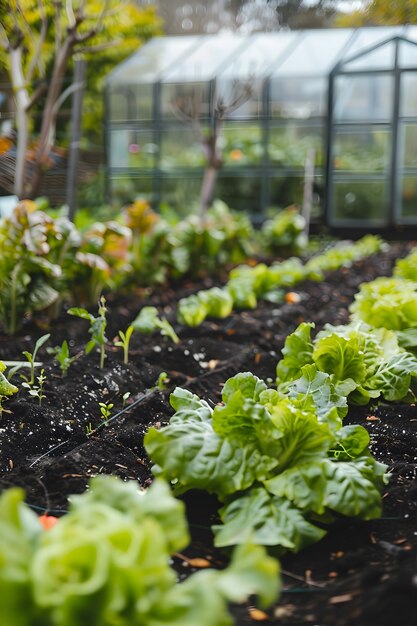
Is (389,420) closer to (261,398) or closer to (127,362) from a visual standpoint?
(261,398)

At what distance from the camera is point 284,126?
33.6 feet

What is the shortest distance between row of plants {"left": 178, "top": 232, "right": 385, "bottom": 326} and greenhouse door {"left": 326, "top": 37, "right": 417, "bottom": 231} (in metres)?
2.56

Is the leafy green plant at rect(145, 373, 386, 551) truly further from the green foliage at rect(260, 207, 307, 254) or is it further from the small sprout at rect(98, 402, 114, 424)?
the green foliage at rect(260, 207, 307, 254)

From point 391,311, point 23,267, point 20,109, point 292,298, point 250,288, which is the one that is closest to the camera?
point 391,311

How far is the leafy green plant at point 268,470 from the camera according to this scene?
1.92 m

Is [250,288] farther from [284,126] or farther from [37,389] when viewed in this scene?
[284,126]

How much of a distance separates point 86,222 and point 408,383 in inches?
253

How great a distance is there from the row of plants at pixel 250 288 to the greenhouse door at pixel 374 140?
101 inches

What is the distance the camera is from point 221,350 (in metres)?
3.94

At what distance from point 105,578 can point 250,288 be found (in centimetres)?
406

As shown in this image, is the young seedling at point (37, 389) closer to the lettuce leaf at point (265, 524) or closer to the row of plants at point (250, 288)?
the lettuce leaf at point (265, 524)

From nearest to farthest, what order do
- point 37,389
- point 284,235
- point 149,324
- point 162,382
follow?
1. point 37,389
2. point 162,382
3. point 149,324
4. point 284,235

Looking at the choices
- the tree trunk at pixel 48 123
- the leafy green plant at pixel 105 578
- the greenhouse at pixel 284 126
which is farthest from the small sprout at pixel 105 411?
the greenhouse at pixel 284 126

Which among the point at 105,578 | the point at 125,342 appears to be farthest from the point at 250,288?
the point at 105,578
